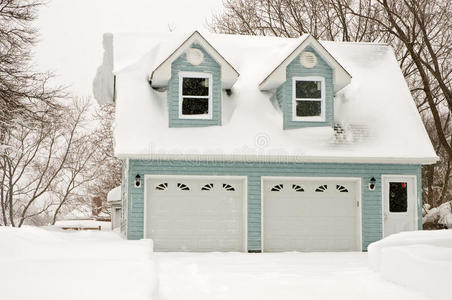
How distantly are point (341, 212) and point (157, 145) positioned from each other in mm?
5541

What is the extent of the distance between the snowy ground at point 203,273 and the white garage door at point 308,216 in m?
2.33

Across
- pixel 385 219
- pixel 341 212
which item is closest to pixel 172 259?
pixel 341 212

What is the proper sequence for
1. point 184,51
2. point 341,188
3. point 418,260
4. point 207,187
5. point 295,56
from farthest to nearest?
point 341,188
point 295,56
point 184,51
point 207,187
point 418,260

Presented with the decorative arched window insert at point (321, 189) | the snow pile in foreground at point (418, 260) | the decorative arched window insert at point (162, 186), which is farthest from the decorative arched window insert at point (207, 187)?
the snow pile in foreground at point (418, 260)

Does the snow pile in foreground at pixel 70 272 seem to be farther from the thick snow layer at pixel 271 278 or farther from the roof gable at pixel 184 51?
the roof gable at pixel 184 51

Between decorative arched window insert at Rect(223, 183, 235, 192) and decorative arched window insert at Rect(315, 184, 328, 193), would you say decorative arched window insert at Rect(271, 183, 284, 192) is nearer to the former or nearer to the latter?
decorative arched window insert at Rect(315, 184, 328, 193)

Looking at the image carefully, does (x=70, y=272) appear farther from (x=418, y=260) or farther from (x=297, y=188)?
(x=297, y=188)

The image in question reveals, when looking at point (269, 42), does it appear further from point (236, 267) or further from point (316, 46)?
point (236, 267)

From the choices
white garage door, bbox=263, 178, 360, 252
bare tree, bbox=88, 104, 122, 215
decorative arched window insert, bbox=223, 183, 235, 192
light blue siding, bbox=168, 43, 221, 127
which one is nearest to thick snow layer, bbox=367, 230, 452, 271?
white garage door, bbox=263, 178, 360, 252

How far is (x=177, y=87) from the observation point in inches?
651

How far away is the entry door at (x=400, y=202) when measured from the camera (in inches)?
669

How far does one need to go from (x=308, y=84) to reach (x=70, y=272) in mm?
11989

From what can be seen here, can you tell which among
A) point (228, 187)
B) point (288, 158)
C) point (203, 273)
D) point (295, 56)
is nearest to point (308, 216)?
point (288, 158)

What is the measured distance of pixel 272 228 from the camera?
54.1 feet
